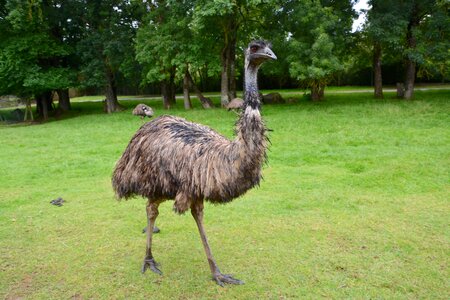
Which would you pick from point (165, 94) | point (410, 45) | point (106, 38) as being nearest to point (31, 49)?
point (106, 38)

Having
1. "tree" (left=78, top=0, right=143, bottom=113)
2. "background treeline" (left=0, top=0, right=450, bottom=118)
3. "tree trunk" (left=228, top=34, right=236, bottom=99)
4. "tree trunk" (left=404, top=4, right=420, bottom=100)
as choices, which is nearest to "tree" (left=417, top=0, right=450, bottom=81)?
"background treeline" (left=0, top=0, right=450, bottom=118)

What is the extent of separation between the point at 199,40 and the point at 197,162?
584 inches

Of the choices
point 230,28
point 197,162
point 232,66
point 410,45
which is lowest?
point 197,162

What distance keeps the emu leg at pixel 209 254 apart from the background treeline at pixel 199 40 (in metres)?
11.4

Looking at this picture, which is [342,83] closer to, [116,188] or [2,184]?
[2,184]

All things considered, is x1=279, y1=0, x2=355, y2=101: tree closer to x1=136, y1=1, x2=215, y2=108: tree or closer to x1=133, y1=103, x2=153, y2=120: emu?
x1=136, y1=1, x2=215, y2=108: tree

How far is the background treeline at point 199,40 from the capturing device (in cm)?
1652

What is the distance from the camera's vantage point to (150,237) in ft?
15.9

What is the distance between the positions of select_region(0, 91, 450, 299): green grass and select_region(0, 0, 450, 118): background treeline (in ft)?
22.3

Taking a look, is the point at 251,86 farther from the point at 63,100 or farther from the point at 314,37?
the point at 63,100

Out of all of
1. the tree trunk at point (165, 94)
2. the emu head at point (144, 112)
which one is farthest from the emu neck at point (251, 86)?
the tree trunk at point (165, 94)

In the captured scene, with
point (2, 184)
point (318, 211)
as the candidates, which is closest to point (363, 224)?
point (318, 211)

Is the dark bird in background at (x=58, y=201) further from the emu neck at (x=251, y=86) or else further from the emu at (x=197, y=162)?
the emu neck at (x=251, y=86)

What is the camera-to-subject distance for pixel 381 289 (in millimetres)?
4336
